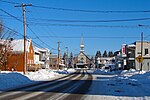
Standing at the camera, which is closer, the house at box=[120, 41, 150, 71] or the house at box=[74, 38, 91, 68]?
the house at box=[120, 41, 150, 71]

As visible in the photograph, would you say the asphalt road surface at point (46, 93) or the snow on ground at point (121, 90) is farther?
the snow on ground at point (121, 90)

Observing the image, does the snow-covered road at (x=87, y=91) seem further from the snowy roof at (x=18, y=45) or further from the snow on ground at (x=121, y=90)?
the snowy roof at (x=18, y=45)

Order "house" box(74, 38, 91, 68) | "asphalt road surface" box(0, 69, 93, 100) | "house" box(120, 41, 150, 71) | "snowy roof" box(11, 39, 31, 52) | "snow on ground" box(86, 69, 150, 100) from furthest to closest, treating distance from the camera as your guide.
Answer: "house" box(74, 38, 91, 68)
"house" box(120, 41, 150, 71)
"snowy roof" box(11, 39, 31, 52)
"snow on ground" box(86, 69, 150, 100)
"asphalt road surface" box(0, 69, 93, 100)

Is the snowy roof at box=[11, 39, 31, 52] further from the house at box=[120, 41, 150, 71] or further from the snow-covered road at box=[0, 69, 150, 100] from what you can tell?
the snow-covered road at box=[0, 69, 150, 100]

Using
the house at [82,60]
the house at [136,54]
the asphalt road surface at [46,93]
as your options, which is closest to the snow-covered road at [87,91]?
the asphalt road surface at [46,93]

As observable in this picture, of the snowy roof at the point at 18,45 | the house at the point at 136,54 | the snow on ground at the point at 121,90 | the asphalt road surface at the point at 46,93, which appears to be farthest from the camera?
the house at the point at 136,54

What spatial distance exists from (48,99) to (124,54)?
79.8m

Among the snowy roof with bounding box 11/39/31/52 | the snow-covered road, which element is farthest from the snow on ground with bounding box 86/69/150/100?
the snowy roof with bounding box 11/39/31/52

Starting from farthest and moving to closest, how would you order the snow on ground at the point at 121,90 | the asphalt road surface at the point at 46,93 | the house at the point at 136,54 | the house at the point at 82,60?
the house at the point at 82,60 < the house at the point at 136,54 < the snow on ground at the point at 121,90 < the asphalt road surface at the point at 46,93

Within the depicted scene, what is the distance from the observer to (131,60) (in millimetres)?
90812

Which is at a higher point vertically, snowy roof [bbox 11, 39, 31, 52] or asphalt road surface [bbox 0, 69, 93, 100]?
snowy roof [bbox 11, 39, 31, 52]

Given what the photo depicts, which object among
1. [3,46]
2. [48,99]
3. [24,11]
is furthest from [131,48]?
[48,99]

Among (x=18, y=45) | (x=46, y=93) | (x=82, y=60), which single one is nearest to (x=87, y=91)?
(x=46, y=93)

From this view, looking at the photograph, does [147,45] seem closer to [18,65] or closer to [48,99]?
[18,65]
